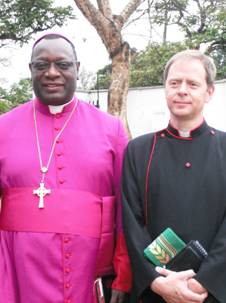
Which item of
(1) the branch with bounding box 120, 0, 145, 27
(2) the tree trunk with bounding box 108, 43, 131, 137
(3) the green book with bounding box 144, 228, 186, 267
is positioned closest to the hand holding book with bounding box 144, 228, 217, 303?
(3) the green book with bounding box 144, 228, 186, 267

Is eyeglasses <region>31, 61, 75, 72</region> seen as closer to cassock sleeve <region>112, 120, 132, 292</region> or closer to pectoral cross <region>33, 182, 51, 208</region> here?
cassock sleeve <region>112, 120, 132, 292</region>

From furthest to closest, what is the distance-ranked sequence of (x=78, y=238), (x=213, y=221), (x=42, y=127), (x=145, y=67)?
(x=145, y=67), (x=42, y=127), (x=78, y=238), (x=213, y=221)

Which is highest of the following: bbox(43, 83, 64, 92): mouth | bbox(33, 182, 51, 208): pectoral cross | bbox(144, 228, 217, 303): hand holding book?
bbox(43, 83, 64, 92): mouth

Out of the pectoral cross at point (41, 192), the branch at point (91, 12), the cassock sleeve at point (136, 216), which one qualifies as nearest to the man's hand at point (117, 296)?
the cassock sleeve at point (136, 216)

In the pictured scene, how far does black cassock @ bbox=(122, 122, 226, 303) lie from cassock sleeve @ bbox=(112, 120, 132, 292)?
10 cm

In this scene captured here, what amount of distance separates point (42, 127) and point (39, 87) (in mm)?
236

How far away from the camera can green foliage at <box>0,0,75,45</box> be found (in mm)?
15969

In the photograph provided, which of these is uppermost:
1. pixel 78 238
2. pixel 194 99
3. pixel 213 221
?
pixel 194 99

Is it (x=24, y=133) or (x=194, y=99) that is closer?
(x=194, y=99)

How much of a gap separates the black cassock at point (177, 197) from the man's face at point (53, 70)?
52cm

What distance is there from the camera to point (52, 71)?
2707 millimetres

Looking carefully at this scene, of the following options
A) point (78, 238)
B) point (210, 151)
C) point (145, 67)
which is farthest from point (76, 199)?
point (145, 67)

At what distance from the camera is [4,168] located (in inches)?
106

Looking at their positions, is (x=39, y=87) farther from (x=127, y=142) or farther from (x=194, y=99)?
(x=194, y=99)
